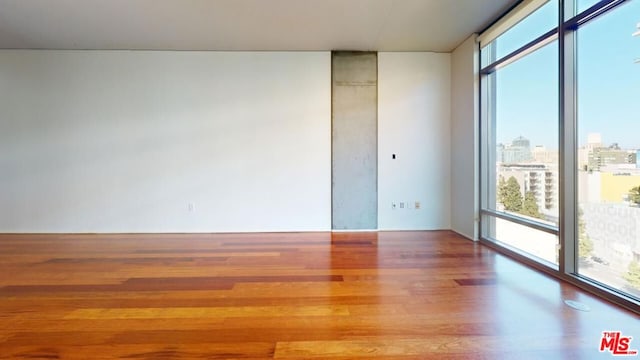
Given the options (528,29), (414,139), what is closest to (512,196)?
(414,139)

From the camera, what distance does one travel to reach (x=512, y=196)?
3705 mm

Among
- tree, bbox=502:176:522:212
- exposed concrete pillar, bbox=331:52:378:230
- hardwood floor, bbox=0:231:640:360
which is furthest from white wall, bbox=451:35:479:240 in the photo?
exposed concrete pillar, bbox=331:52:378:230

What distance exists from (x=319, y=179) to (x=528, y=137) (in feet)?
9.20

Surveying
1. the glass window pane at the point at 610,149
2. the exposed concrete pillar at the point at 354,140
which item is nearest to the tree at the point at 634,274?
the glass window pane at the point at 610,149

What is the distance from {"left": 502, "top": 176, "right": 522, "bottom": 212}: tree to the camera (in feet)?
11.8

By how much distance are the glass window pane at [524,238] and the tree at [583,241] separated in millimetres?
206

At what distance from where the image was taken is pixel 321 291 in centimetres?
257

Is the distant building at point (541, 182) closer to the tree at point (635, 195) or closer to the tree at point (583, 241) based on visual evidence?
the tree at point (583, 241)

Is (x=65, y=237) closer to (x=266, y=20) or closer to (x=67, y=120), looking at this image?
(x=67, y=120)

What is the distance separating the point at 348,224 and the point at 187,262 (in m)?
2.47

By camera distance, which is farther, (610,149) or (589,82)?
(589,82)

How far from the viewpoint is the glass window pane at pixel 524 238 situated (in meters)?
3.06

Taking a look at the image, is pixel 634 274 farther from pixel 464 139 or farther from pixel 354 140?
pixel 354 140

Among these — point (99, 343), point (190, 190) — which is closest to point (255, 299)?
point (99, 343)
